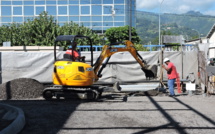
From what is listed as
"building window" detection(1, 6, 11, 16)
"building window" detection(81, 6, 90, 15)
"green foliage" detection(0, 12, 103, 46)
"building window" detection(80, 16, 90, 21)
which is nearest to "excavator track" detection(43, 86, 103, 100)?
"green foliage" detection(0, 12, 103, 46)

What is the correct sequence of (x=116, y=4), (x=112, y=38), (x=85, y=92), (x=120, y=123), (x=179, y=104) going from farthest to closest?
1. (x=116, y=4)
2. (x=112, y=38)
3. (x=85, y=92)
4. (x=179, y=104)
5. (x=120, y=123)

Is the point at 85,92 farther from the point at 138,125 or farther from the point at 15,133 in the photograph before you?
the point at 15,133

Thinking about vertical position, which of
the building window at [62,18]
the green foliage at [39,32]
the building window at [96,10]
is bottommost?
the green foliage at [39,32]

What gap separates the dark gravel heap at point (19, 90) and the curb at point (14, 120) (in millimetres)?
3703

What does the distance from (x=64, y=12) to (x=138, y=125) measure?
48.2 metres

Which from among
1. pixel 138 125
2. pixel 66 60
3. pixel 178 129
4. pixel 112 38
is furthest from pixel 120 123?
pixel 112 38

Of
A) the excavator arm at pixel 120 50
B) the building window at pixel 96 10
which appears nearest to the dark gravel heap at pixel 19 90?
the excavator arm at pixel 120 50

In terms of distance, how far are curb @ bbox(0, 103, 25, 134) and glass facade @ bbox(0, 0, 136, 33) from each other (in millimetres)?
45215

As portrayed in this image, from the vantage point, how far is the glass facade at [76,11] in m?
53.3

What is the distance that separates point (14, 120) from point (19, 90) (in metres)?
5.95

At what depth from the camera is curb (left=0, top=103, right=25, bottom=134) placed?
252 inches

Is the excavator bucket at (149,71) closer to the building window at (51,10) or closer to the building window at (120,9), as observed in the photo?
the building window at (120,9)

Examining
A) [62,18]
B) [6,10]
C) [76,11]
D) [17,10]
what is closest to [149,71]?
[76,11]

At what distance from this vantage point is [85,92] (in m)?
11.7
